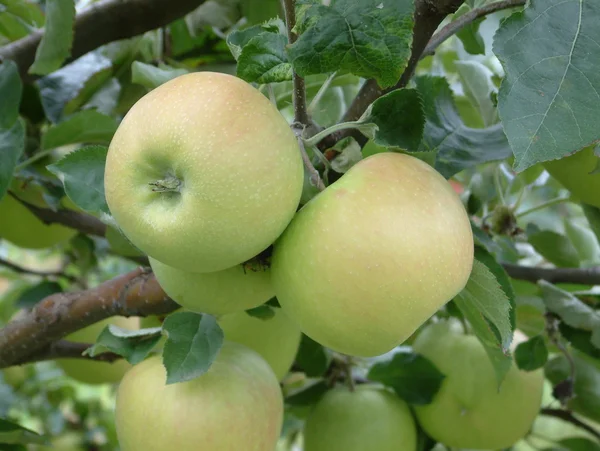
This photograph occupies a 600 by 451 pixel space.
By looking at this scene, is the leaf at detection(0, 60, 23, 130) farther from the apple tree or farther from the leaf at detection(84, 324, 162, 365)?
the leaf at detection(84, 324, 162, 365)

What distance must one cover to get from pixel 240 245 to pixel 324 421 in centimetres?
Result: 51

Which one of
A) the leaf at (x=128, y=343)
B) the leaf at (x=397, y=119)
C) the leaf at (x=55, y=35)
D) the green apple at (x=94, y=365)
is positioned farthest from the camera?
the green apple at (x=94, y=365)

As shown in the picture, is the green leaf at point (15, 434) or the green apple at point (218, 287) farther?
the green leaf at point (15, 434)

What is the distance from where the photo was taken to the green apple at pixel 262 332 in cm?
85

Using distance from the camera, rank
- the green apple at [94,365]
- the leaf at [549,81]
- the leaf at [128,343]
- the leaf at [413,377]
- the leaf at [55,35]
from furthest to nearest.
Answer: the green apple at [94,365] < the leaf at [413,377] < the leaf at [55,35] < the leaf at [128,343] < the leaf at [549,81]

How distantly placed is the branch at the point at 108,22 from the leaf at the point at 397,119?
1.83ft

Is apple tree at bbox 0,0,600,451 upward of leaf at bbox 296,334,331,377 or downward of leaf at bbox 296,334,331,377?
upward

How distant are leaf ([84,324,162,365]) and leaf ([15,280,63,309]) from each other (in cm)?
53

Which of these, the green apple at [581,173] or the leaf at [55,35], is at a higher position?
the leaf at [55,35]

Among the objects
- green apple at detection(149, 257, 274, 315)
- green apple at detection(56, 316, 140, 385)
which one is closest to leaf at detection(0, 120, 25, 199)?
green apple at detection(149, 257, 274, 315)

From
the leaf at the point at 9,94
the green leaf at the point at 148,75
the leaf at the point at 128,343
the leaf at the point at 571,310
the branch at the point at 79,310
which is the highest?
the green leaf at the point at 148,75

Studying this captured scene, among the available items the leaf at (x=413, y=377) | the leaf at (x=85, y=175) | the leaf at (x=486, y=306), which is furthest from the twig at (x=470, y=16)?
the leaf at (x=413, y=377)

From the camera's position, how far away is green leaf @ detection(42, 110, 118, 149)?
0.89 m

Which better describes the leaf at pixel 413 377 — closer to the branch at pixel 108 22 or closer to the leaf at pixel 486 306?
the leaf at pixel 486 306
